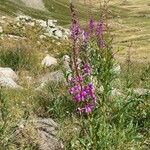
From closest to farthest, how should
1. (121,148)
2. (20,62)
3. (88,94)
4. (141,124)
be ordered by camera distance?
(88,94)
(121,148)
(141,124)
(20,62)

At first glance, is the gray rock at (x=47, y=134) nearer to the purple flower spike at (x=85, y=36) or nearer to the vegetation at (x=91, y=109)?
the vegetation at (x=91, y=109)

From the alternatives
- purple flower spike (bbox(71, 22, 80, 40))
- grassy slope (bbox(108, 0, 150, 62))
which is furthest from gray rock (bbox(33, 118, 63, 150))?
grassy slope (bbox(108, 0, 150, 62))

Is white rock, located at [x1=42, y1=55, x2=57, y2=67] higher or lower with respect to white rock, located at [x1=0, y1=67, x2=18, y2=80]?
lower

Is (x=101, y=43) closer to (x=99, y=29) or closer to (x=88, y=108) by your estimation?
(x=99, y=29)

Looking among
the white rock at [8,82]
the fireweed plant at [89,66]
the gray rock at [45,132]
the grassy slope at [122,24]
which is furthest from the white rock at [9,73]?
the grassy slope at [122,24]

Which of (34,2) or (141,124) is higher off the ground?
(141,124)

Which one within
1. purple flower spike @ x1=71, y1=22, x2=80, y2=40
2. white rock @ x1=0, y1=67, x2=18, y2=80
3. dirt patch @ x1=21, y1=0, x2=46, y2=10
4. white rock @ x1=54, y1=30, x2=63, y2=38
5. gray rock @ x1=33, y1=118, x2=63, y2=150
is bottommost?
dirt patch @ x1=21, y1=0, x2=46, y2=10

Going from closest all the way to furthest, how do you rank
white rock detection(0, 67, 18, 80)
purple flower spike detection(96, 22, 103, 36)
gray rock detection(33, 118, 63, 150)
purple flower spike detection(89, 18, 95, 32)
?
gray rock detection(33, 118, 63, 150) → purple flower spike detection(96, 22, 103, 36) → purple flower spike detection(89, 18, 95, 32) → white rock detection(0, 67, 18, 80)

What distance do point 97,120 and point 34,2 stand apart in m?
175

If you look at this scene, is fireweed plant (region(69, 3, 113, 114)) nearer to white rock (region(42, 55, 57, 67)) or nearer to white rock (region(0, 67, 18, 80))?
white rock (region(0, 67, 18, 80))

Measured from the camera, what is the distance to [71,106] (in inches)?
432

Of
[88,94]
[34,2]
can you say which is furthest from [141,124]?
[34,2]

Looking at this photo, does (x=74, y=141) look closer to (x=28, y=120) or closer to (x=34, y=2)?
(x=28, y=120)

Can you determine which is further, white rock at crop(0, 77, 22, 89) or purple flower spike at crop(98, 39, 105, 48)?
white rock at crop(0, 77, 22, 89)
